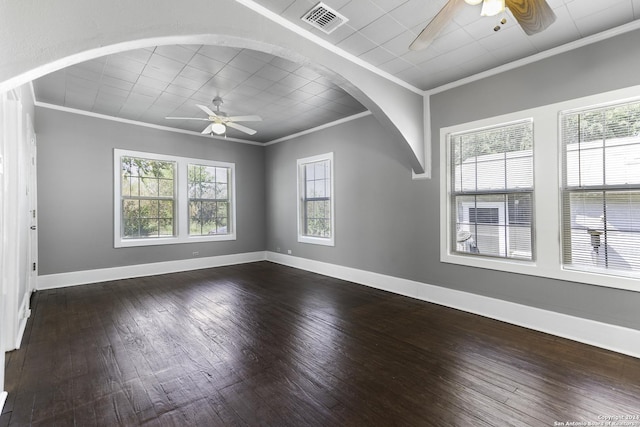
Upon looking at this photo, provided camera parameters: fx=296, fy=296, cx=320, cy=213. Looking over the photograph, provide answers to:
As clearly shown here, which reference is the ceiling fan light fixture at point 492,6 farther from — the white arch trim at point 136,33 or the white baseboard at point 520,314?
the white baseboard at point 520,314

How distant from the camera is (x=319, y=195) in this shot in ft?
19.8

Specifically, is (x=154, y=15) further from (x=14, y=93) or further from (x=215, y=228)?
(x=215, y=228)

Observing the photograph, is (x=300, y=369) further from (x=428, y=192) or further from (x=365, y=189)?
(x=365, y=189)

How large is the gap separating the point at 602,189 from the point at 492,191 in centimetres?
96

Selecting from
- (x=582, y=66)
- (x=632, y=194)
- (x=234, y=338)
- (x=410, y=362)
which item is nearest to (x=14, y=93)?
(x=234, y=338)

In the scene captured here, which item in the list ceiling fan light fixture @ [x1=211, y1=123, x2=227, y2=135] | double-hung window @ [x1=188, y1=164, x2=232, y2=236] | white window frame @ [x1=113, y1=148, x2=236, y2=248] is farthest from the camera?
double-hung window @ [x1=188, y1=164, x2=232, y2=236]

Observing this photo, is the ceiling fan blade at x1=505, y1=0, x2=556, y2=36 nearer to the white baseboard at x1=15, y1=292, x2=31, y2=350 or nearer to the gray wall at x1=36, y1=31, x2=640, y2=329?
the gray wall at x1=36, y1=31, x2=640, y2=329

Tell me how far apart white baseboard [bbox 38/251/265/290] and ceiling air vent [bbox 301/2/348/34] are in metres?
5.13

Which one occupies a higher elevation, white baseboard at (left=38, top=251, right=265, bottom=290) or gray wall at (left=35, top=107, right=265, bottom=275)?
gray wall at (left=35, top=107, right=265, bottom=275)

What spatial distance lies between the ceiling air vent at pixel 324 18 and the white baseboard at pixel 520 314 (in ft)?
10.9

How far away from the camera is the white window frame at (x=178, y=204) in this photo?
5.28 meters

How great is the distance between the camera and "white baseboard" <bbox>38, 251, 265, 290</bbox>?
15.4 ft

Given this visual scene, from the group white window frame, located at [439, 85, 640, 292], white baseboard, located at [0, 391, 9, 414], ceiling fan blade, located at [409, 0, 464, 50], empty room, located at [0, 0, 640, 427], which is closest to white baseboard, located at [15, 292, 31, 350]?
empty room, located at [0, 0, 640, 427]

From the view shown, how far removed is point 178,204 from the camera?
6.01 m
